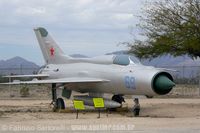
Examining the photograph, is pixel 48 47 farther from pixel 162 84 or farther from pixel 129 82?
pixel 162 84

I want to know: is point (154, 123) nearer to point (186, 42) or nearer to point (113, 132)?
point (113, 132)

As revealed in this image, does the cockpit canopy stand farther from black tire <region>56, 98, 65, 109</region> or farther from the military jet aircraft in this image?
black tire <region>56, 98, 65, 109</region>

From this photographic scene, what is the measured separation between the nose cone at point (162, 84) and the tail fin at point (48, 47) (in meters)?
7.67

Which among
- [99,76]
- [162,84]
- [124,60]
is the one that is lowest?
[162,84]

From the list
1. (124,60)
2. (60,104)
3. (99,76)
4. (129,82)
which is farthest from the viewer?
(60,104)

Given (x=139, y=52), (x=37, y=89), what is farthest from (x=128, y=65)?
(x=37, y=89)

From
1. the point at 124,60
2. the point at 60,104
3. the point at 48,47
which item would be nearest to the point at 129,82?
the point at 124,60

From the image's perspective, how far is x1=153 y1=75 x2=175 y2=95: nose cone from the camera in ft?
69.7

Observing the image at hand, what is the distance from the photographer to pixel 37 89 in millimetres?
48062

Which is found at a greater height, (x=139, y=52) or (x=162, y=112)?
(x=139, y=52)

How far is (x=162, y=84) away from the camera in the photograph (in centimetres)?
2127

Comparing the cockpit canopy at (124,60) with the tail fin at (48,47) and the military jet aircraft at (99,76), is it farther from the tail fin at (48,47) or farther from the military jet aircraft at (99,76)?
the tail fin at (48,47)

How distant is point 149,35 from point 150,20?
89 cm

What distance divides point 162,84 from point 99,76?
367 cm
